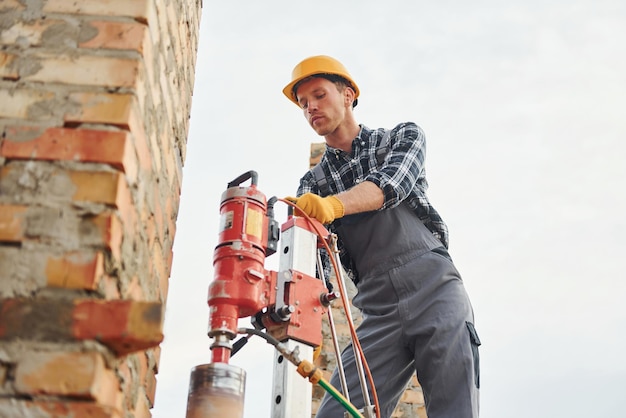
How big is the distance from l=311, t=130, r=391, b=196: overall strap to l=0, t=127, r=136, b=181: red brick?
187 centimetres

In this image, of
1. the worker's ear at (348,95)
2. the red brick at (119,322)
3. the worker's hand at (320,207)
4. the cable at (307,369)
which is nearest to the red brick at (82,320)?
the red brick at (119,322)

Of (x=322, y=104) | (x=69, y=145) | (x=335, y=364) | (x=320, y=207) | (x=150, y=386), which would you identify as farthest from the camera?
(x=335, y=364)

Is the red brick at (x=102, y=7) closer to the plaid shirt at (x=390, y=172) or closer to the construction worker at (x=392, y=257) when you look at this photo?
the construction worker at (x=392, y=257)

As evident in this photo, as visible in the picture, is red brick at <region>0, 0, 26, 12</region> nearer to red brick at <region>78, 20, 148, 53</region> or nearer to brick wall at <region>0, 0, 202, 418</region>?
brick wall at <region>0, 0, 202, 418</region>

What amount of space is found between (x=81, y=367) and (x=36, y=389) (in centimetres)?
9

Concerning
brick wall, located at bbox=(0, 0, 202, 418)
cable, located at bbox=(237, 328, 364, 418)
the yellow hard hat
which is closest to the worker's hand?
cable, located at bbox=(237, 328, 364, 418)

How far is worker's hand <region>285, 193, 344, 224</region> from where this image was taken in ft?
9.05

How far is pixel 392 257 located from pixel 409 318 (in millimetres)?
280

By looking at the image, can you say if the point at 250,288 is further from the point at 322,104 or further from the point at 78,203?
the point at 322,104

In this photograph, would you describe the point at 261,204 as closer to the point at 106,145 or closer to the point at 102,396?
the point at 106,145

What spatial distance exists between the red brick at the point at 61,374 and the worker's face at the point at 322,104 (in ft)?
7.13

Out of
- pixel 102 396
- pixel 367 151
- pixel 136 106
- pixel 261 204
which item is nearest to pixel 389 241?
pixel 367 151

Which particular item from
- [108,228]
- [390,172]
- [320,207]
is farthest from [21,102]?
[390,172]

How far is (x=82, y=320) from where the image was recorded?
139 cm
